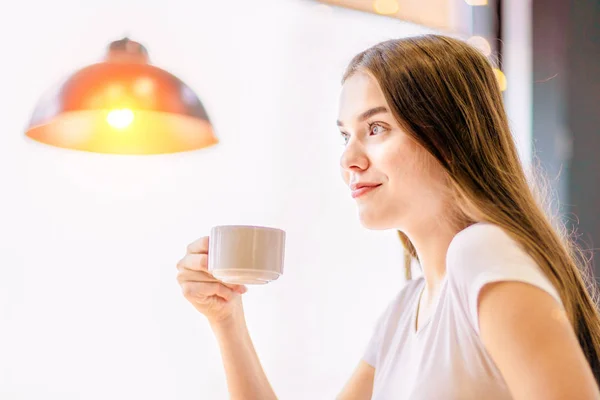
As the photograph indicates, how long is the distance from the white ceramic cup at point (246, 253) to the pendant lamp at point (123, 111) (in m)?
0.36

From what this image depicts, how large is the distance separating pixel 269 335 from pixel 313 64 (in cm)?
82

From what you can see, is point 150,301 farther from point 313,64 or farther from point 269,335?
point 313,64

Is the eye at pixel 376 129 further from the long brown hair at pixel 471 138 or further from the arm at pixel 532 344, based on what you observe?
the arm at pixel 532 344

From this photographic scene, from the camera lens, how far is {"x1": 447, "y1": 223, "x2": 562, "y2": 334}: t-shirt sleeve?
791 mm

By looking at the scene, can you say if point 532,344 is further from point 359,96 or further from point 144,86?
point 144,86

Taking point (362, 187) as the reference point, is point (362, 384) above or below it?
below

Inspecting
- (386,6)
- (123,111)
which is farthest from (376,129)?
(386,6)

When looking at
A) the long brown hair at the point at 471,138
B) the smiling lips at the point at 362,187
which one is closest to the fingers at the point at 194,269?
the smiling lips at the point at 362,187

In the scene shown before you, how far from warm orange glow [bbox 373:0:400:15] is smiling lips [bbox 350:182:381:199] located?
118 centimetres

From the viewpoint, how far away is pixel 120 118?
131 cm

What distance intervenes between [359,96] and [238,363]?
581mm

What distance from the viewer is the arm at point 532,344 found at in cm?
72

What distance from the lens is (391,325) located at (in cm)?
127

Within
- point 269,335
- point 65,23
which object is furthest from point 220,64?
point 269,335
